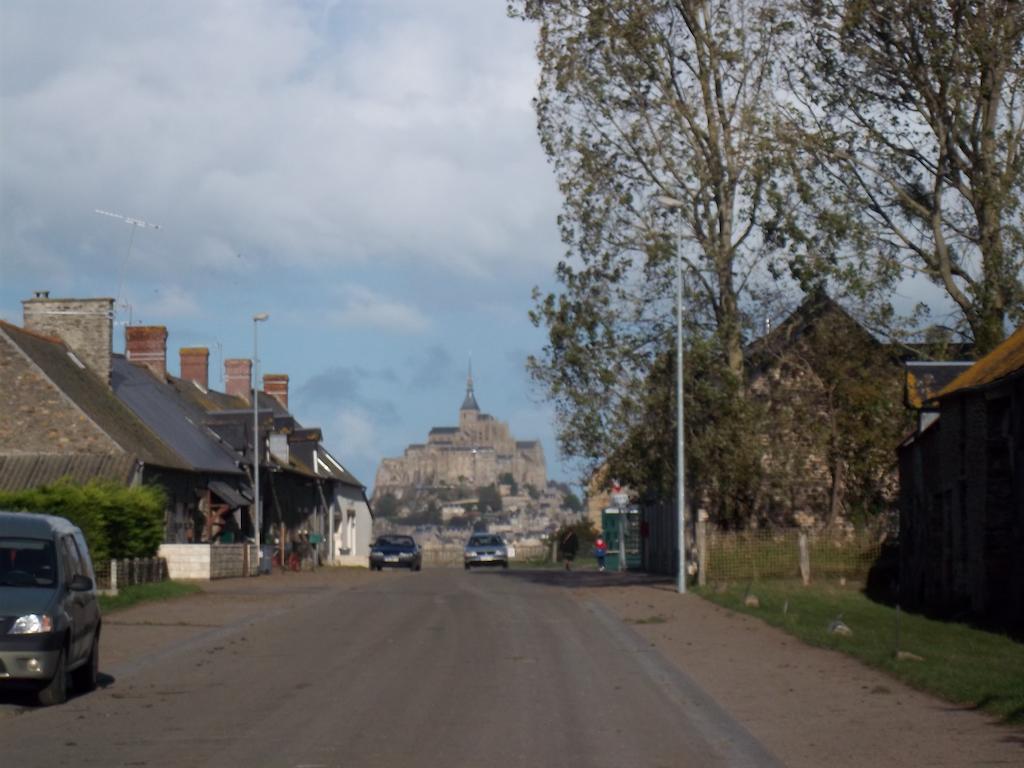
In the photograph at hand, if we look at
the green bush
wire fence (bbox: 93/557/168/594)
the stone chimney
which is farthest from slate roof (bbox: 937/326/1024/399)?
the stone chimney

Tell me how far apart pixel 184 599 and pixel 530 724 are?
1893 centimetres

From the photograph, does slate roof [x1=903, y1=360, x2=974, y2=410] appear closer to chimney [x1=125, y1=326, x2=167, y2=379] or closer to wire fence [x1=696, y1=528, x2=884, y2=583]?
wire fence [x1=696, y1=528, x2=884, y2=583]

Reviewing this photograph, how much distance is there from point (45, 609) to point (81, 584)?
0.94 m

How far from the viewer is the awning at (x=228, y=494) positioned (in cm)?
4347

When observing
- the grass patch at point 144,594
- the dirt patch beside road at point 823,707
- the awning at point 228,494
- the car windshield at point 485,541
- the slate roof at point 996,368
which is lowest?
the dirt patch beside road at point 823,707

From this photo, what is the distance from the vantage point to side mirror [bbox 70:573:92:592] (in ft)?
44.0

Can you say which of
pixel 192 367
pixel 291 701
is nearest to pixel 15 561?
pixel 291 701

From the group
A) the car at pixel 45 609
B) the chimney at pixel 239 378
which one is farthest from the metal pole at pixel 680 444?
the chimney at pixel 239 378

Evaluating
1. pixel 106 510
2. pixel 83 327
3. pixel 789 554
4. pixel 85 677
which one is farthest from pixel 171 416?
pixel 85 677

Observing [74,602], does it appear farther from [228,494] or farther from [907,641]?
[228,494]

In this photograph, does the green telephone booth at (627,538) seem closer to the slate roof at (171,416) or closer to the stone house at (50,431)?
the slate roof at (171,416)

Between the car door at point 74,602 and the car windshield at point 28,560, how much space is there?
0.13m

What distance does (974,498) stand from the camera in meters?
24.0

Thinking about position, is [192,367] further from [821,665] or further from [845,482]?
[821,665]
